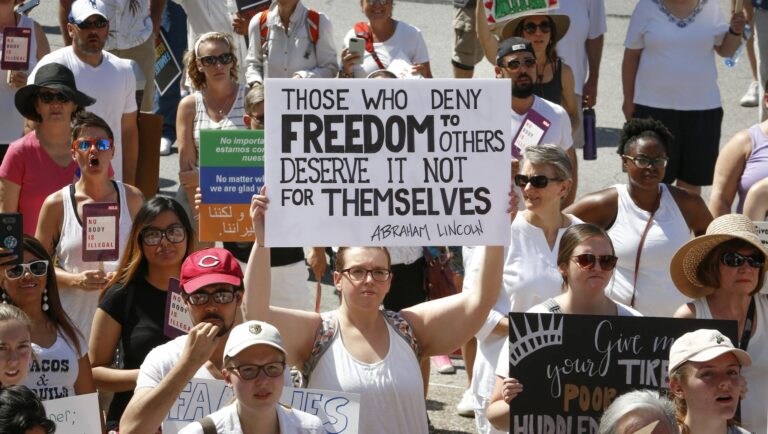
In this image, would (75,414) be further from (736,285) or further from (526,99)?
(526,99)

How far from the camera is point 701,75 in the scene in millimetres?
9797

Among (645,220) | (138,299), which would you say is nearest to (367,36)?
(645,220)

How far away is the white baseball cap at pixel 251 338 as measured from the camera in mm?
5047

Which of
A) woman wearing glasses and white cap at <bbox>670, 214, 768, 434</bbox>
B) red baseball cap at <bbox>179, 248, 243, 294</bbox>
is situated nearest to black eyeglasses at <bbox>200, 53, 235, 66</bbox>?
red baseball cap at <bbox>179, 248, 243, 294</bbox>

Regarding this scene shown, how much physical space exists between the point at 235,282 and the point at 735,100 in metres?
9.43

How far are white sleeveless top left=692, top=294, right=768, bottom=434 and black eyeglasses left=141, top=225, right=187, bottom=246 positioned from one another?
2.38 meters

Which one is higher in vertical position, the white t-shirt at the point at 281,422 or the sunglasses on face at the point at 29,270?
the sunglasses on face at the point at 29,270

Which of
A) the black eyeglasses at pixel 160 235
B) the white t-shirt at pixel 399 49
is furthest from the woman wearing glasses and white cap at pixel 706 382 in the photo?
the white t-shirt at pixel 399 49

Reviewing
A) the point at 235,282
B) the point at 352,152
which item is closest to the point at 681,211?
the point at 352,152

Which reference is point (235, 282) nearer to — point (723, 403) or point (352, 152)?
point (352, 152)

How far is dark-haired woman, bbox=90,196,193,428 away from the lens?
630 centimetres

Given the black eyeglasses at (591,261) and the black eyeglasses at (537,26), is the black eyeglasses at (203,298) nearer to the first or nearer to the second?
the black eyeglasses at (591,261)

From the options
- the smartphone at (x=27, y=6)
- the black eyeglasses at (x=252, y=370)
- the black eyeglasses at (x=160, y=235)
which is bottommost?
the black eyeglasses at (x=252, y=370)

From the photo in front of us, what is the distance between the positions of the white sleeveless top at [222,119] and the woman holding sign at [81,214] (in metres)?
1.23
